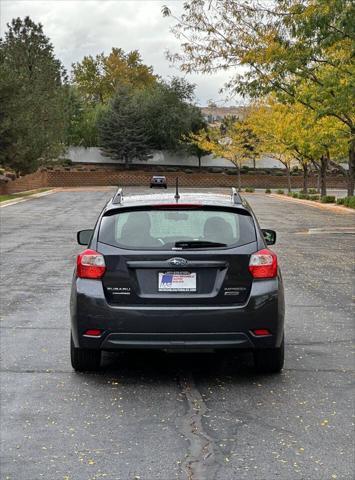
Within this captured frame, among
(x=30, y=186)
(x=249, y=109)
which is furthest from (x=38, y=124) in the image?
(x=249, y=109)

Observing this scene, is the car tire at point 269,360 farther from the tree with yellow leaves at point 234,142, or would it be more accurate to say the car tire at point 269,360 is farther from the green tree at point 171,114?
the green tree at point 171,114

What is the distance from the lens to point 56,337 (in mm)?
7527

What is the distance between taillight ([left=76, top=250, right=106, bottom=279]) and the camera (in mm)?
5816

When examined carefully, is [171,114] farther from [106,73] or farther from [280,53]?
[280,53]

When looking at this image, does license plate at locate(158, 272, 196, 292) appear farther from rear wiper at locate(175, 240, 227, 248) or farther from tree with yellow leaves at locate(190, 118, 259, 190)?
tree with yellow leaves at locate(190, 118, 259, 190)

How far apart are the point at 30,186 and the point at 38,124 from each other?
8860 millimetres

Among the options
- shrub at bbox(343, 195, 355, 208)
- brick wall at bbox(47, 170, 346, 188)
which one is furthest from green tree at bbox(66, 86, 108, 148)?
shrub at bbox(343, 195, 355, 208)

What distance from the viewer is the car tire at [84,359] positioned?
238 inches

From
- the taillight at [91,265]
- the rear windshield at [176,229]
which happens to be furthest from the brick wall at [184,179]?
the taillight at [91,265]

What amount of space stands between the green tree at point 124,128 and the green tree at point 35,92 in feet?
59.1

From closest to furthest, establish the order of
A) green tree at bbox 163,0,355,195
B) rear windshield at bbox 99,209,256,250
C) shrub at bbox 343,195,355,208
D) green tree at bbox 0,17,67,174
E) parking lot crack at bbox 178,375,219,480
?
parking lot crack at bbox 178,375,219,480 → rear windshield at bbox 99,209,256,250 → green tree at bbox 163,0,355,195 → shrub at bbox 343,195,355,208 → green tree at bbox 0,17,67,174

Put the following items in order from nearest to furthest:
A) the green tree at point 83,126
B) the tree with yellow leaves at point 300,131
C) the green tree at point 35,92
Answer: the tree with yellow leaves at point 300,131, the green tree at point 35,92, the green tree at point 83,126

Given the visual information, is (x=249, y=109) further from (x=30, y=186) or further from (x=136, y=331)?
(x=136, y=331)

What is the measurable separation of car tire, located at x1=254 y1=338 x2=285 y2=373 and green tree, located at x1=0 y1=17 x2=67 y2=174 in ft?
116
